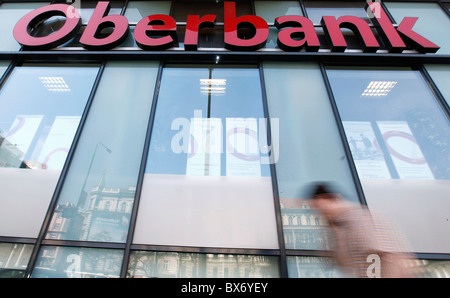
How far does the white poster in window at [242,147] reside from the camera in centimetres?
421

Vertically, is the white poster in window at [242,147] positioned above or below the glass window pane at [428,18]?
below

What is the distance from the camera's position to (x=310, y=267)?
3.38 meters

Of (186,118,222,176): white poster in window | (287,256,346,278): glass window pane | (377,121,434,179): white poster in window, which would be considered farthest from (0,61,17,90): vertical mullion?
(377,121,434,179): white poster in window

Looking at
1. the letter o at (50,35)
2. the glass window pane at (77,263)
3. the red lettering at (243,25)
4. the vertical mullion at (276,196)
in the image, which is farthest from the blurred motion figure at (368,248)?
the letter o at (50,35)

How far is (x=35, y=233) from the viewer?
3.64m

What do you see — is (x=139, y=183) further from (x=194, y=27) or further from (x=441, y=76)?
(x=441, y=76)

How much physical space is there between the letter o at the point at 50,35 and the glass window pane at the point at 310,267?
7232 mm

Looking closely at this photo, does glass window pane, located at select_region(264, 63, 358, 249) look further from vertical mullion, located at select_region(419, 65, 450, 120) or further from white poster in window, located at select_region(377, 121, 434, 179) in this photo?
vertical mullion, located at select_region(419, 65, 450, 120)

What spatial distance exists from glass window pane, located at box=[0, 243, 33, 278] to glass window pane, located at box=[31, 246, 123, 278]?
0.65 ft

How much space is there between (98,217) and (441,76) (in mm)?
7949

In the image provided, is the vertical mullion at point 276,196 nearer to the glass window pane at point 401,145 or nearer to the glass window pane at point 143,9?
the glass window pane at point 401,145

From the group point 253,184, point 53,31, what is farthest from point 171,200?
point 53,31
